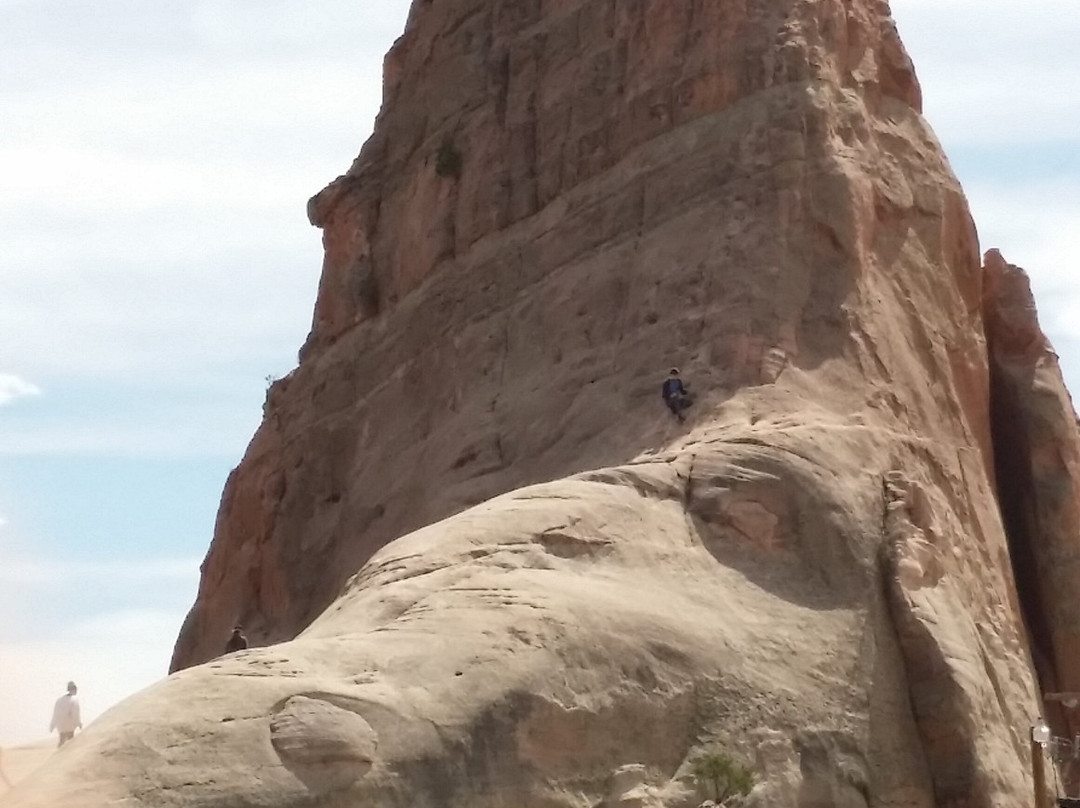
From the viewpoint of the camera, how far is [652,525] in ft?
61.5

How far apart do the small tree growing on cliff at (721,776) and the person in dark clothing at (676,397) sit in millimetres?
4641

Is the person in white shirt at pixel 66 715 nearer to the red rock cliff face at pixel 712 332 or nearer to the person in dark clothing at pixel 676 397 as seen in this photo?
the red rock cliff face at pixel 712 332

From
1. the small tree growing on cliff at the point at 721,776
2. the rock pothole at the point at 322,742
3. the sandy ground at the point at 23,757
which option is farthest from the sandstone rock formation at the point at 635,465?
the sandy ground at the point at 23,757

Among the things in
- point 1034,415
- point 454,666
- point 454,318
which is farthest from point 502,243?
point 454,666

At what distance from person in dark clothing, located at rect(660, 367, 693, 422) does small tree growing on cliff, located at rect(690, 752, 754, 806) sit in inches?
183

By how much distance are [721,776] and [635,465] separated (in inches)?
140

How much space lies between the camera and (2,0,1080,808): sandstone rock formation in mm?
15500

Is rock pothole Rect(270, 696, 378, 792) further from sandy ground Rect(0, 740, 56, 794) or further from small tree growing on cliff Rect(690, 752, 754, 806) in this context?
sandy ground Rect(0, 740, 56, 794)

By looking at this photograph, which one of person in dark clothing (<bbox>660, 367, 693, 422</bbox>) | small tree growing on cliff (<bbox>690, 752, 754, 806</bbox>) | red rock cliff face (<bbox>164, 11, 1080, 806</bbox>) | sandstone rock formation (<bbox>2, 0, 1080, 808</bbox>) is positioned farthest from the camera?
person in dark clothing (<bbox>660, 367, 693, 422</bbox>)

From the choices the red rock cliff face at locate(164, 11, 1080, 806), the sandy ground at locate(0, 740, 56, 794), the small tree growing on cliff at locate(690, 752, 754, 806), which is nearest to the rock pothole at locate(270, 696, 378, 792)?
the small tree growing on cliff at locate(690, 752, 754, 806)

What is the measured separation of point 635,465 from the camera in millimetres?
19469

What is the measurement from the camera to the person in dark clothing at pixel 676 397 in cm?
2089

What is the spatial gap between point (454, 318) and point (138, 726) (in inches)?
496

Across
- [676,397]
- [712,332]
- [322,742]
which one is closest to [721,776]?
[322,742]
